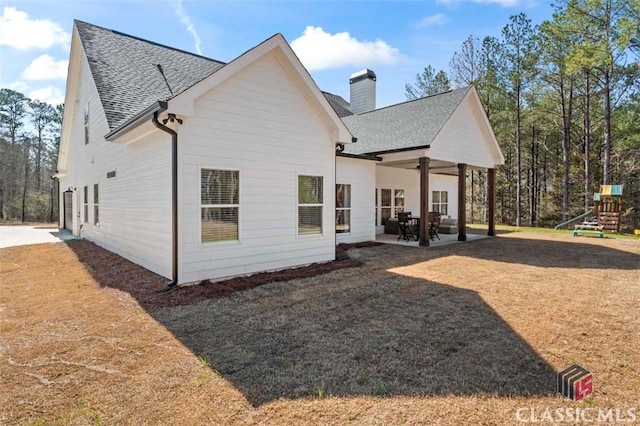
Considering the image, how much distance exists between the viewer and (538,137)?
27.0 meters

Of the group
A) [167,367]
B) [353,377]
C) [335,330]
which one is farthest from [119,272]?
[353,377]

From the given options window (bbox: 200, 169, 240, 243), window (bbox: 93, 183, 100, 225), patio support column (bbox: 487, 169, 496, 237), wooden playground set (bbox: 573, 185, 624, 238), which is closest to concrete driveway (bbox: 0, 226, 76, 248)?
window (bbox: 93, 183, 100, 225)

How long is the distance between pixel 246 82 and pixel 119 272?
4925 millimetres

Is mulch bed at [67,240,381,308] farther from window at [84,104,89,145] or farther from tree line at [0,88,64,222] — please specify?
tree line at [0,88,64,222]

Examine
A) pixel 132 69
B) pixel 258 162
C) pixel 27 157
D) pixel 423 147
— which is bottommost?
pixel 258 162

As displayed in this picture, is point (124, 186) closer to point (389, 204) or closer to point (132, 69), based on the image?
point (132, 69)

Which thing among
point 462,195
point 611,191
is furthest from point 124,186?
point 611,191

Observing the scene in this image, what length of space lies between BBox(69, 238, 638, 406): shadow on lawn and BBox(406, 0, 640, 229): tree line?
18747mm

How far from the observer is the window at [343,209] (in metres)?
11.4

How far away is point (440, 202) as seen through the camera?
1780 cm

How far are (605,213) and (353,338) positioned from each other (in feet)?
55.7

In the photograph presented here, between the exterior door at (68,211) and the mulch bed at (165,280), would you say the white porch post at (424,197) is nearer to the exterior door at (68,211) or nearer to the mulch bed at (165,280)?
the mulch bed at (165,280)

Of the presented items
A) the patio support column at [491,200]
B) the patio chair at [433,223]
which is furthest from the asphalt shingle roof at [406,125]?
the patio support column at [491,200]

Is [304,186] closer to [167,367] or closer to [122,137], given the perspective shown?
[122,137]
